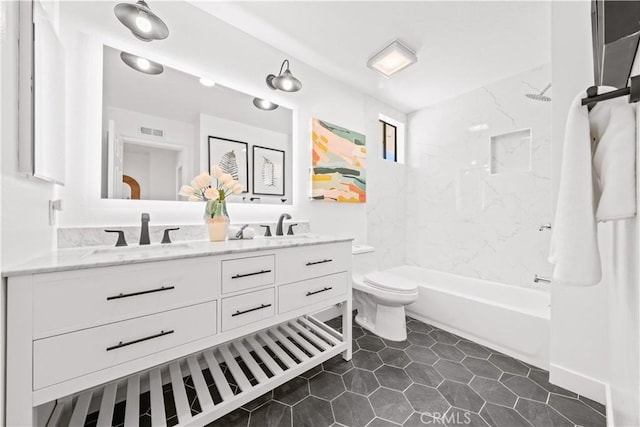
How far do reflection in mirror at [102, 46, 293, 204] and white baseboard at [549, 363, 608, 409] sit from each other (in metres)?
2.20

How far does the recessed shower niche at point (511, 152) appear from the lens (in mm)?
2381

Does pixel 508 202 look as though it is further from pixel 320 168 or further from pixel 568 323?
pixel 320 168

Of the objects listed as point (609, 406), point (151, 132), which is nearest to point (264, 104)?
point (151, 132)

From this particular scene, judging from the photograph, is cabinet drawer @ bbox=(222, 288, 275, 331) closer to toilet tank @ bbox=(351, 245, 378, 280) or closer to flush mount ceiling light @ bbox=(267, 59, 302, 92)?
toilet tank @ bbox=(351, 245, 378, 280)

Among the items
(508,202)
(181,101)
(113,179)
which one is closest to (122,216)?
(113,179)

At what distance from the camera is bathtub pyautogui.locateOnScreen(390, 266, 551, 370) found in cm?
165

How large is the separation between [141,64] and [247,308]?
5.19 ft

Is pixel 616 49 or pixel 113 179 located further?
pixel 113 179

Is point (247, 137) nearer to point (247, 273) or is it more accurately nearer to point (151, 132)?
point (151, 132)

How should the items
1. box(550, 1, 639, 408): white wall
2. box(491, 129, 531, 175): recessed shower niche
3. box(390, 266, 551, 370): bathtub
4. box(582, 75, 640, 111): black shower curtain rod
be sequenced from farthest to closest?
box(491, 129, 531, 175): recessed shower niche → box(390, 266, 551, 370): bathtub → box(550, 1, 639, 408): white wall → box(582, 75, 640, 111): black shower curtain rod

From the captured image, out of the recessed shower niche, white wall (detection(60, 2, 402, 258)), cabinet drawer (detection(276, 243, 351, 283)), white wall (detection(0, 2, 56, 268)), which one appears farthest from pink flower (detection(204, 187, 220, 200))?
the recessed shower niche

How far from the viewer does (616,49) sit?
21.7 inches

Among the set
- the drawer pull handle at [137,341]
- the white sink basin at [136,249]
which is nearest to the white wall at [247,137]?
the white sink basin at [136,249]

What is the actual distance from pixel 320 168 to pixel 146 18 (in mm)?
1483
